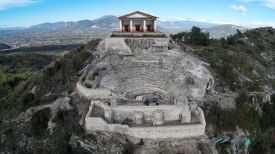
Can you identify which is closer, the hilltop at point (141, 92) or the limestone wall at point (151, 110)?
the hilltop at point (141, 92)

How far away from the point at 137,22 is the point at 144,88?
46.1 ft

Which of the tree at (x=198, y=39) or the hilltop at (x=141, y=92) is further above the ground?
the tree at (x=198, y=39)

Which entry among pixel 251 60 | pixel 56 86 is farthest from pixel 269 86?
pixel 56 86

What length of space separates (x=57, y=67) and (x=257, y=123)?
27721 millimetres

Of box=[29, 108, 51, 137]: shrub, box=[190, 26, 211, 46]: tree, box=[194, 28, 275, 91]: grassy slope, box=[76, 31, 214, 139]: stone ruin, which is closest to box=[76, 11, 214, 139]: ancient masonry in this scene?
box=[76, 31, 214, 139]: stone ruin

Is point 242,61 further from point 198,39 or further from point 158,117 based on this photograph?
point 158,117

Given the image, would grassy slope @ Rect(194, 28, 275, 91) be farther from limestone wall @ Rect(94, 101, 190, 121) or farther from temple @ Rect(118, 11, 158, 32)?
temple @ Rect(118, 11, 158, 32)

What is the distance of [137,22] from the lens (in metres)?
34.3

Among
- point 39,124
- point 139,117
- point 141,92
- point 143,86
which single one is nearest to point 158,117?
point 139,117

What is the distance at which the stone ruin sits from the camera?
18.3 meters

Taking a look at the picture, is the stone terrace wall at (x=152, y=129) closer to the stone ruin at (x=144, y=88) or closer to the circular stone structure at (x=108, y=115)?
the stone ruin at (x=144, y=88)

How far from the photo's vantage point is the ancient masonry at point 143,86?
1830cm

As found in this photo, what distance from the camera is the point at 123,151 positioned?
17.3 meters

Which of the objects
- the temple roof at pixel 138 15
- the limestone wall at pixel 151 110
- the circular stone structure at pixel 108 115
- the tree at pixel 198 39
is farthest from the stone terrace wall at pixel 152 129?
the tree at pixel 198 39
